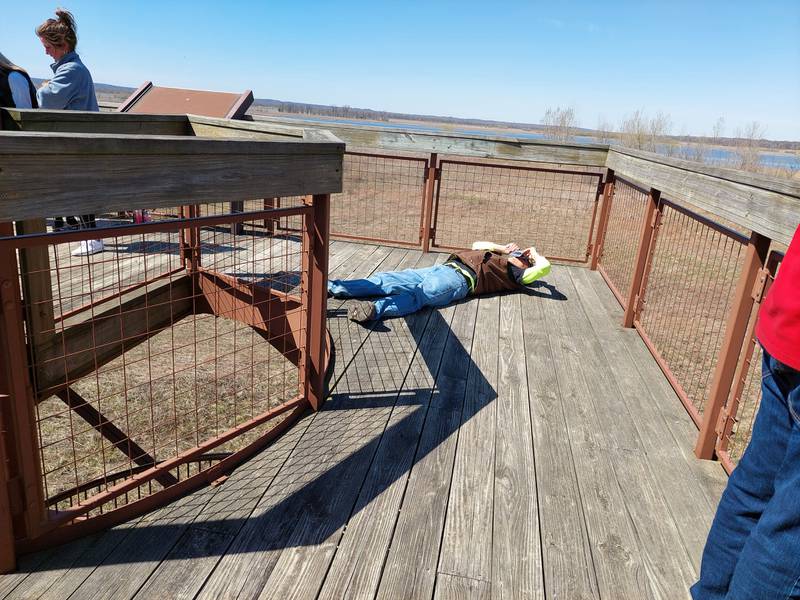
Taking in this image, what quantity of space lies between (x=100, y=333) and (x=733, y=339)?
10.7ft

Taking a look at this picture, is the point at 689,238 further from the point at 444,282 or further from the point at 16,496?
the point at 16,496

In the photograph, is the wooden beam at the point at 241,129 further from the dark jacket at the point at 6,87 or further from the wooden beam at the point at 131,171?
the dark jacket at the point at 6,87

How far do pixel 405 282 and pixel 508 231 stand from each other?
18.9ft

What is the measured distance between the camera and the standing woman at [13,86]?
3.64 metres

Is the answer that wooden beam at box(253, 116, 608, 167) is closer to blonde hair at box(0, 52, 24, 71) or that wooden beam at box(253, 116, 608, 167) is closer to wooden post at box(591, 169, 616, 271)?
wooden post at box(591, 169, 616, 271)

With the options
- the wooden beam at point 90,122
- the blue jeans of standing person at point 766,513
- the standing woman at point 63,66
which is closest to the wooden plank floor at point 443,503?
the blue jeans of standing person at point 766,513

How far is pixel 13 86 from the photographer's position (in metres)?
3.66

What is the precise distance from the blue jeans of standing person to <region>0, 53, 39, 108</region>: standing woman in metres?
4.33

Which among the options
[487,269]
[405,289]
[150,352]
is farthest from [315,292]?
[487,269]

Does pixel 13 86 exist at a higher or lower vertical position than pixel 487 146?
higher

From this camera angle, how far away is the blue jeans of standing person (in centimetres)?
118

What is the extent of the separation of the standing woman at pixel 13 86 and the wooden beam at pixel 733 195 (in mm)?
4109

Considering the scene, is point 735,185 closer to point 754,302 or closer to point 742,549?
point 754,302

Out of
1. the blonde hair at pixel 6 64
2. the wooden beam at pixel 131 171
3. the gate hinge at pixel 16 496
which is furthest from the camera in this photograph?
the blonde hair at pixel 6 64
